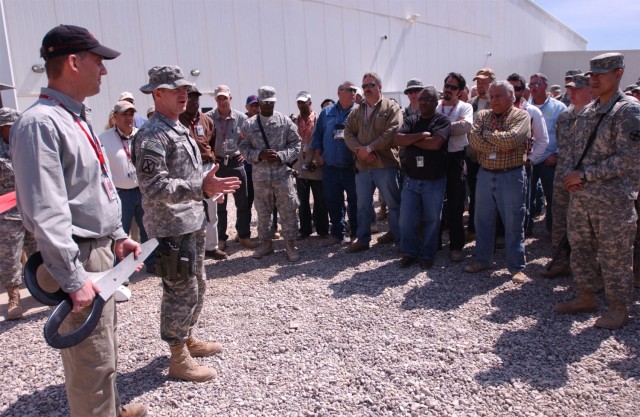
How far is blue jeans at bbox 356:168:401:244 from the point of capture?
574cm

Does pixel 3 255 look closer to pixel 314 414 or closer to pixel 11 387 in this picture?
pixel 11 387

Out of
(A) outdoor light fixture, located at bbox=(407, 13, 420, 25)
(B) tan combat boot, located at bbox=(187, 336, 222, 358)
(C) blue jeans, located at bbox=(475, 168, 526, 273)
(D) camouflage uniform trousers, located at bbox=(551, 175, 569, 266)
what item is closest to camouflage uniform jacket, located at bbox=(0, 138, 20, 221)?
(B) tan combat boot, located at bbox=(187, 336, 222, 358)

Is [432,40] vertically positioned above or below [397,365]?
above

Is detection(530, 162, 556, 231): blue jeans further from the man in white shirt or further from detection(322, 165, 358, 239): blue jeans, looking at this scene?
the man in white shirt

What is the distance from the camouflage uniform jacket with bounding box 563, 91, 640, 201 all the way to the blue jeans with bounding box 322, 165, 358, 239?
3.03 metres

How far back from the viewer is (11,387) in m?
3.25

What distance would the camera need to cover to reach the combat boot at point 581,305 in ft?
13.0

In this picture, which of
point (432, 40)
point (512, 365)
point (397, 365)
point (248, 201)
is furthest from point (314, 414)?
point (432, 40)

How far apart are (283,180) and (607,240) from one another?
3.53 m

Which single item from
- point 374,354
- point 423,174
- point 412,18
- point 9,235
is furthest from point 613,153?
point 412,18

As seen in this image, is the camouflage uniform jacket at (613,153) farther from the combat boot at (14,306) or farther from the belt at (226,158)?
the combat boot at (14,306)

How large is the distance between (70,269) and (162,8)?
10157 millimetres

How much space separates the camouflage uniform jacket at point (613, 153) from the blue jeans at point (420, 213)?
168 centimetres

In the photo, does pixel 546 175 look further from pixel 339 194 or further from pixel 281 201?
pixel 281 201
